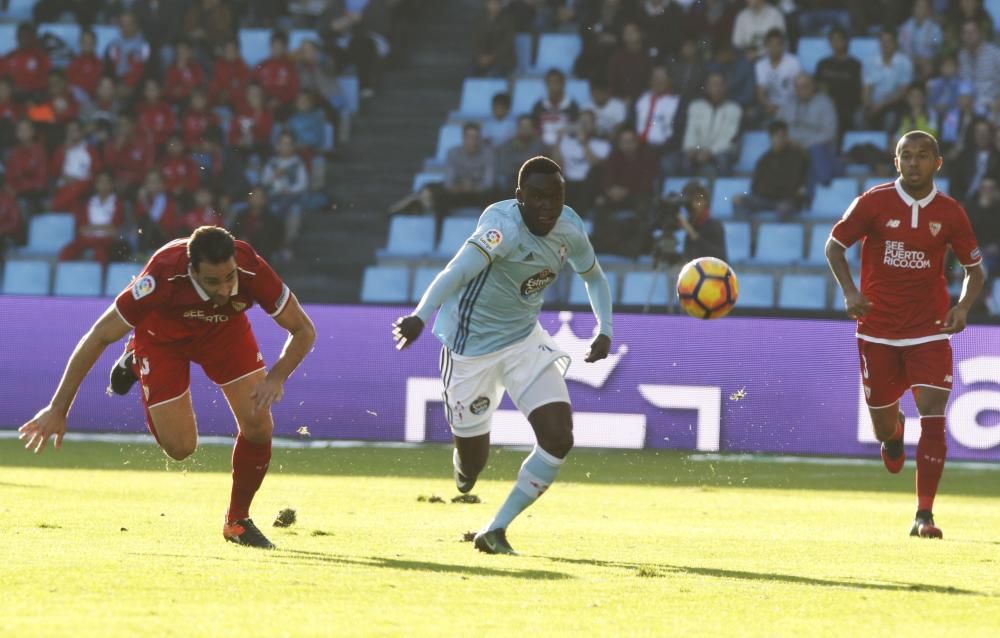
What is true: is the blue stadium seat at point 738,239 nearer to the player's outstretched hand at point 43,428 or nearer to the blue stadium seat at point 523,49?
the blue stadium seat at point 523,49

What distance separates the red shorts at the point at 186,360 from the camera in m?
9.34

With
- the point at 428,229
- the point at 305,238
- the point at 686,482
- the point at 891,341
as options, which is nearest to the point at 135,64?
the point at 305,238

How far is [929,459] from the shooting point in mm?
10430

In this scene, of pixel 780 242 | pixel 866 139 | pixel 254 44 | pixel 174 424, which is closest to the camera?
pixel 174 424

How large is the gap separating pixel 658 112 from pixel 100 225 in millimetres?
7004

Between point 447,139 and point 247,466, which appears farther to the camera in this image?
point 447,139

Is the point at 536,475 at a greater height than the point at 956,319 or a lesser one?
lesser

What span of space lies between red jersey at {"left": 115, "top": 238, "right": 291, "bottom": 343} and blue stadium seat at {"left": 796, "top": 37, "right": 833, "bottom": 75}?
13717 millimetres

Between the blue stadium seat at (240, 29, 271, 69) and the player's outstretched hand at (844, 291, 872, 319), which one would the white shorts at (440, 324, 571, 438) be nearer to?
the player's outstretched hand at (844, 291, 872, 319)

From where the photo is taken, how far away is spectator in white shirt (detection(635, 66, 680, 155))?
809 inches

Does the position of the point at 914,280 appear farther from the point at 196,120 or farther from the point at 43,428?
the point at 196,120

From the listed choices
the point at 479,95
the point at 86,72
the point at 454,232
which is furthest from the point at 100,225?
the point at 479,95

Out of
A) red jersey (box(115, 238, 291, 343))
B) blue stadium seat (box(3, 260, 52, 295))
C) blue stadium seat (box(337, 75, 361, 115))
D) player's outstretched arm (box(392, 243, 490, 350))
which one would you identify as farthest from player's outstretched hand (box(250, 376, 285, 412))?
blue stadium seat (box(337, 75, 361, 115))

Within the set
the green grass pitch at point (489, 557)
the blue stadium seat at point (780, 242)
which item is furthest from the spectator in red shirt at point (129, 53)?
the green grass pitch at point (489, 557)
